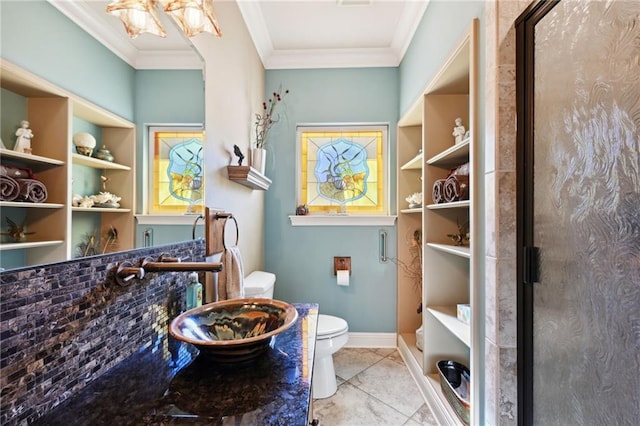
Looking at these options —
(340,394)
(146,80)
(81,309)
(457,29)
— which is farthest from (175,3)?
(340,394)

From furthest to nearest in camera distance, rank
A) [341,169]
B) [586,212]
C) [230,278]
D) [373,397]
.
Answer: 1. [341,169]
2. [373,397]
3. [230,278]
4. [586,212]

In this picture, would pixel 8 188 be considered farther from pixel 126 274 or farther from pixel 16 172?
pixel 126 274

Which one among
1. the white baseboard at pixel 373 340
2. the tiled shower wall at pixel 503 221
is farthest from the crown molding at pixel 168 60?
the white baseboard at pixel 373 340

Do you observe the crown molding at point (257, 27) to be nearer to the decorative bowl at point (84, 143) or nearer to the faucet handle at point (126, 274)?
the decorative bowl at point (84, 143)

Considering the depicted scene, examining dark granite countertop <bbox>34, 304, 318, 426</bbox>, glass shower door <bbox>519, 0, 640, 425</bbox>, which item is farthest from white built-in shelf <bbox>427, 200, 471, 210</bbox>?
dark granite countertop <bbox>34, 304, 318, 426</bbox>

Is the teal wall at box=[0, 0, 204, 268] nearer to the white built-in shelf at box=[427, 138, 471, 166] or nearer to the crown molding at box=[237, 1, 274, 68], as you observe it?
the crown molding at box=[237, 1, 274, 68]

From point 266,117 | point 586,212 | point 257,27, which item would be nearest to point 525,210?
point 586,212

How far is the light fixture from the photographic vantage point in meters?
0.81

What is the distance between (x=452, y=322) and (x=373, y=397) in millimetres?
756

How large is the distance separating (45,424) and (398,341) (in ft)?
7.98

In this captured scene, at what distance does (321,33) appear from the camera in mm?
2291

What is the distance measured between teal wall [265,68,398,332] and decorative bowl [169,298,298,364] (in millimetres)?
1494

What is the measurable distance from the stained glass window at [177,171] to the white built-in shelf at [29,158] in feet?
1.11

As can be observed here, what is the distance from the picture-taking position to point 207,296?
1.34m
